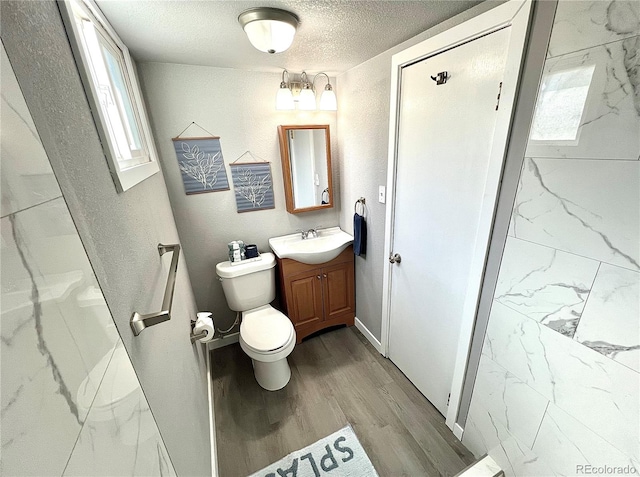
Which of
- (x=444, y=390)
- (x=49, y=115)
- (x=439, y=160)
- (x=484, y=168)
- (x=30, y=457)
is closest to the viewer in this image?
(x=30, y=457)

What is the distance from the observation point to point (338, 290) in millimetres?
2299

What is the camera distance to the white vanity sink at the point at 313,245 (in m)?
1.99

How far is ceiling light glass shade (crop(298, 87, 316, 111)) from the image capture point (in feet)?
6.14

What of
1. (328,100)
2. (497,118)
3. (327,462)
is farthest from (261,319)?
(497,118)

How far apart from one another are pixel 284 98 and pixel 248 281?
1328 millimetres

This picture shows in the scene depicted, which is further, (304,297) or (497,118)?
(304,297)

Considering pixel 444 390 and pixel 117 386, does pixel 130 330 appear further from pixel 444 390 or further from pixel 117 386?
pixel 444 390

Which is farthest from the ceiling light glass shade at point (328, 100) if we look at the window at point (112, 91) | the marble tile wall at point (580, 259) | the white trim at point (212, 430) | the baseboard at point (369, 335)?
the white trim at point (212, 430)

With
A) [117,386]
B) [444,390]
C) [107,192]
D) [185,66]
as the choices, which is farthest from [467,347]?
[185,66]

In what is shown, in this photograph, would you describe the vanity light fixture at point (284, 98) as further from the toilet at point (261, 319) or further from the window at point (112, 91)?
the toilet at point (261, 319)

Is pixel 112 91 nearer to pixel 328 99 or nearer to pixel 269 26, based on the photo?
pixel 269 26

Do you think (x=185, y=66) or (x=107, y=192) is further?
(x=185, y=66)

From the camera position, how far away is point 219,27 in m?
1.15

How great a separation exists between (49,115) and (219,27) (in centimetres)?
99
